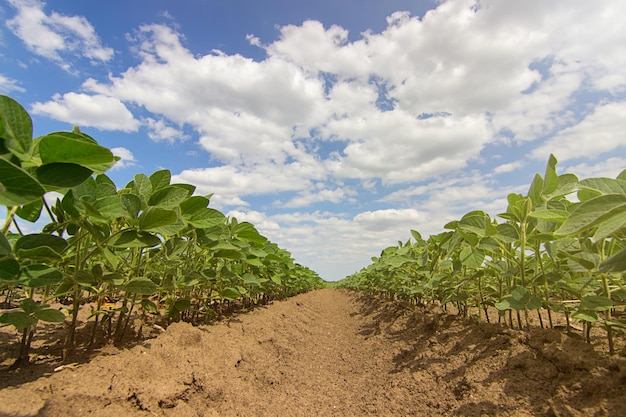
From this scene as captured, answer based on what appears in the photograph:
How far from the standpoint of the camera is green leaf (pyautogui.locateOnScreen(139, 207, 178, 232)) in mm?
1490

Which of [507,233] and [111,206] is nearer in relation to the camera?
[111,206]

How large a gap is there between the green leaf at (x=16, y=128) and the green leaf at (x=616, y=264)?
171cm

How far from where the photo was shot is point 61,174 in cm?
97

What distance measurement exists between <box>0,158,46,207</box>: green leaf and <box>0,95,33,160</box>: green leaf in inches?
5.0

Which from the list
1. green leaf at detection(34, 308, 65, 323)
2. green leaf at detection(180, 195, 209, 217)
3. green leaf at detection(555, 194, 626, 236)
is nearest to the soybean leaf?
green leaf at detection(34, 308, 65, 323)

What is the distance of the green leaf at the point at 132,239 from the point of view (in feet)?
5.18

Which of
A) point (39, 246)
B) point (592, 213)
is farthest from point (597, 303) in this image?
point (39, 246)

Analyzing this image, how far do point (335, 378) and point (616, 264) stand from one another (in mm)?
3121

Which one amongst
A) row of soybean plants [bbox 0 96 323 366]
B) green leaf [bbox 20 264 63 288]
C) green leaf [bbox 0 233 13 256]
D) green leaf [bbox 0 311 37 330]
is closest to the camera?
row of soybean plants [bbox 0 96 323 366]

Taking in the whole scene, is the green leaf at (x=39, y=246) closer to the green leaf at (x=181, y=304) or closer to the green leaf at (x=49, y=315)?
the green leaf at (x=49, y=315)

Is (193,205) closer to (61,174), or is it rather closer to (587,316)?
(61,174)

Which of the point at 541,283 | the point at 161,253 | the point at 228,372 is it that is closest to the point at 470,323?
the point at 541,283

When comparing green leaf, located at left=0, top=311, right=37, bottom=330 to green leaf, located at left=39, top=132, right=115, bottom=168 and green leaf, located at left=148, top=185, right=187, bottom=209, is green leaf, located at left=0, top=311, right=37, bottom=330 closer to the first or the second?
green leaf, located at left=148, top=185, right=187, bottom=209

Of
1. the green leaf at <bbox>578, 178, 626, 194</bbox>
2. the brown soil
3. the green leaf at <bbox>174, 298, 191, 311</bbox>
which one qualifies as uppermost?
the green leaf at <bbox>578, 178, 626, 194</bbox>
